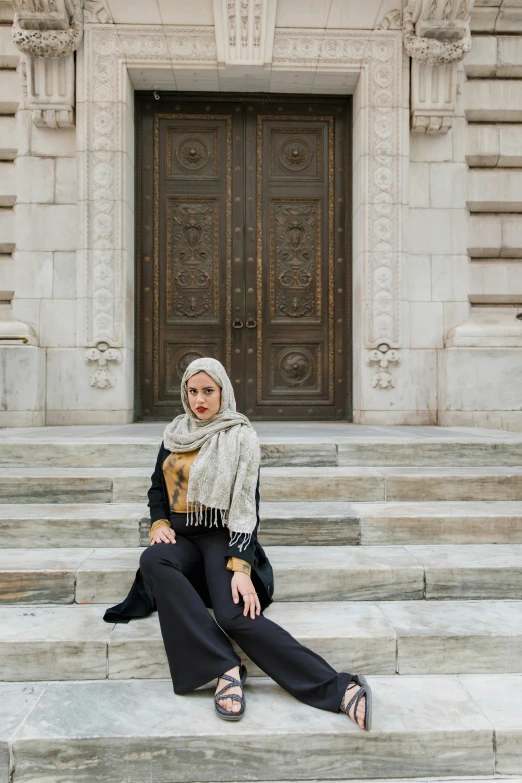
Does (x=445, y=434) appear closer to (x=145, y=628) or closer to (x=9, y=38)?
(x=145, y=628)

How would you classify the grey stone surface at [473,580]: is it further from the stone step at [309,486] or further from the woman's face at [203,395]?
the woman's face at [203,395]

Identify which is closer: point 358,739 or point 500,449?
point 358,739

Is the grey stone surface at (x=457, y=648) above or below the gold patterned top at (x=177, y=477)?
below

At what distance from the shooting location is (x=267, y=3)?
288 inches

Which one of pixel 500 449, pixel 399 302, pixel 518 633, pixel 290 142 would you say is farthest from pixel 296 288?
pixel 518 633

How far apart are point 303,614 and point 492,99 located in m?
6.97

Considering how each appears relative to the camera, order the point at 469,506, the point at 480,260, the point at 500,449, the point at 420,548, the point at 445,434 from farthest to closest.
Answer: the point at 480,260 → the point at 445,434 → the point at 500,449 → the point at 469,506 → the point at 420,548

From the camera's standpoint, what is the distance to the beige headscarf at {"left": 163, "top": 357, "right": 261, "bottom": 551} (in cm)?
325

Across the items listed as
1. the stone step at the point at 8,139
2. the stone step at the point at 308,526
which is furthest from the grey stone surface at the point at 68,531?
the stone step at the point at 8,139

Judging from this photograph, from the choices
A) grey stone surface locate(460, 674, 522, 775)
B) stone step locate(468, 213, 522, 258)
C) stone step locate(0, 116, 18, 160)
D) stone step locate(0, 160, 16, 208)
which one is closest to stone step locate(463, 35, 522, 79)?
stone step locate(468, 213, 522, 258)

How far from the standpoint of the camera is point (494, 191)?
7809 mm

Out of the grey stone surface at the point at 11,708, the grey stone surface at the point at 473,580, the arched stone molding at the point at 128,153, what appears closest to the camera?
the grey stone surface at the point at 11,708

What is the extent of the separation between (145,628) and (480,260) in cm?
633

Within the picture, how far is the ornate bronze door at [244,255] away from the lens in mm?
8125
